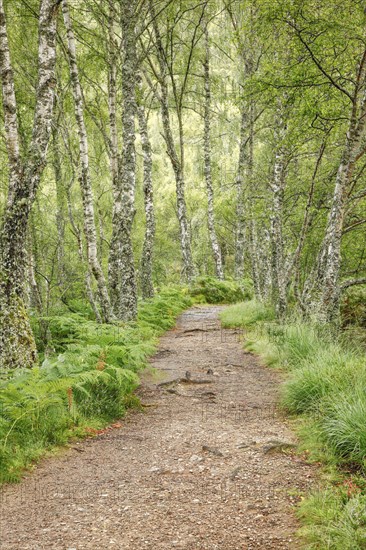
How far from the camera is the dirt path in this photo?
10.7 ft

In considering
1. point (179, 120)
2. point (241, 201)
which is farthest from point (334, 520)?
point (179, 120)

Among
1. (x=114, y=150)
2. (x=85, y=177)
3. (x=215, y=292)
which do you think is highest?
(x=114, y=150)

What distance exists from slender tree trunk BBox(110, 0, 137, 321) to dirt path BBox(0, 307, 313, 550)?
14.1 ft

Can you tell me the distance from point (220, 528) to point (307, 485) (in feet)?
3.05

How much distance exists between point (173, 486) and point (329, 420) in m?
1.74

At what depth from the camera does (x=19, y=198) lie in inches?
253

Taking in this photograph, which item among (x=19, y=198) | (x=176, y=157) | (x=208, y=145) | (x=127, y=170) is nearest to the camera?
(x=19, y=198)

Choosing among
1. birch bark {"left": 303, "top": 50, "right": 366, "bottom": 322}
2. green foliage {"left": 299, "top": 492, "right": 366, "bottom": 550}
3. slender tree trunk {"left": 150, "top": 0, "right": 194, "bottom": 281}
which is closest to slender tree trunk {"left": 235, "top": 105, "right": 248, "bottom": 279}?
slender tree trunk {"left": 150, "top": 0, "right": 194, "bottom": 281}

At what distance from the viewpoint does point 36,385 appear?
15.6 ft

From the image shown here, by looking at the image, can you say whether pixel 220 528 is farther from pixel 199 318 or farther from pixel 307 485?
pixel 199 318

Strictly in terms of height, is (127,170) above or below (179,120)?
below

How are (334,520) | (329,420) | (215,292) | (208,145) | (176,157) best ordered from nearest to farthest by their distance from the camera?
(334,520)
(329,420)
(176,157)
(215,292)
(208,145)

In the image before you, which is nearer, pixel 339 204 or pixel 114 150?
pixel 339 204

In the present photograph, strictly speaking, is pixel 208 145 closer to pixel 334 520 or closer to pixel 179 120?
pixel 179 120
